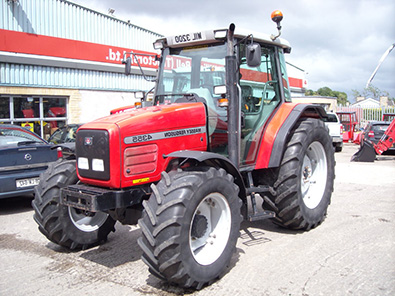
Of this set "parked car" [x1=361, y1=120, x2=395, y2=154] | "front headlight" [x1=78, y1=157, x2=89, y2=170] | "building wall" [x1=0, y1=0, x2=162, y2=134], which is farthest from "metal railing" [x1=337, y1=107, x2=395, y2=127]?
"front headlight" [x1=78, y1=157, x2=89, y2=170]

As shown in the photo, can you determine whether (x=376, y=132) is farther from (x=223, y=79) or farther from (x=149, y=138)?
(x=149, y=138)

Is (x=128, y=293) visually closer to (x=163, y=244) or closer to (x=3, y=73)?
(x=163, y=244)

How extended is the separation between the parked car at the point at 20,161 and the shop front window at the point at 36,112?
5.77 metres

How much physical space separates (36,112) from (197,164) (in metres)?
11.3

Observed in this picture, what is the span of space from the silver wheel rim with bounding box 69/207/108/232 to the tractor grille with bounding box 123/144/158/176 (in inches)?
49.4

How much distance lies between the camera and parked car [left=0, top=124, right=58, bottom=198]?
6730 mm

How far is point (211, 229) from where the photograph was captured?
408 centimetres

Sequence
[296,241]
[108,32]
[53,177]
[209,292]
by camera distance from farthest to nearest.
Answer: [108,32] < [296,241] < [53,177] < [209,292]

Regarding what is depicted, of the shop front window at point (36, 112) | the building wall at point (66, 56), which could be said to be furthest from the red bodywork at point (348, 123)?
the shop front window at point (36, 112)

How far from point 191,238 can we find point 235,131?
142 cm

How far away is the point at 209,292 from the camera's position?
3.60m

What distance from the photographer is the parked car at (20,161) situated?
673 cm

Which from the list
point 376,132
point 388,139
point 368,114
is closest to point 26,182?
point 388,139

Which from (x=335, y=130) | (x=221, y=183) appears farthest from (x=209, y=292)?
(x=335, y=130)
